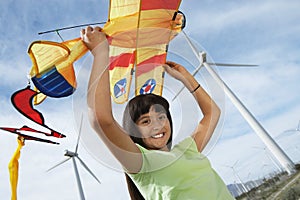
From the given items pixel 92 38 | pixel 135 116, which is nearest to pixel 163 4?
pixel 135 116

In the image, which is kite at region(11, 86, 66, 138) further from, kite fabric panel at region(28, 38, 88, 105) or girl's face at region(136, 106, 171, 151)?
girl's face at region(136, 106, 171, 151)

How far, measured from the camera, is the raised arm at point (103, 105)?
1.10 metres

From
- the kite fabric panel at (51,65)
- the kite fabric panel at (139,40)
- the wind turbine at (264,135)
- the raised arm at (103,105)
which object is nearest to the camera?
the raised arm at (103,105)

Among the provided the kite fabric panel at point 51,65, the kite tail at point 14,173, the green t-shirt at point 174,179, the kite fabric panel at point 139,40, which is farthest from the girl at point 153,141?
the kite tail at point 14,173

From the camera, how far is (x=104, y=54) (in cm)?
116

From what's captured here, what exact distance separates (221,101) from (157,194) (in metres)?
0.54

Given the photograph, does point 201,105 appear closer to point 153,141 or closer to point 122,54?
point 153,141

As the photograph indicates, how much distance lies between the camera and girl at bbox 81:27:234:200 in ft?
3.66

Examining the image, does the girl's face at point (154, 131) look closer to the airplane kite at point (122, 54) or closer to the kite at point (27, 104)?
the airplane kite at point (122, 54)

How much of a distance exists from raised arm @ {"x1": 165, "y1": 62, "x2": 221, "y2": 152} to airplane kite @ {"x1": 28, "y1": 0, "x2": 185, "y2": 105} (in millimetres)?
120

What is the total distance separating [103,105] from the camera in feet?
3.61

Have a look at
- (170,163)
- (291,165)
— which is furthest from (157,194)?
(291,165)

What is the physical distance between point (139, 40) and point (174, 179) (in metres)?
1.26

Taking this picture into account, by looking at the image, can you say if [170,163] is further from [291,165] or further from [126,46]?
[291,165]
